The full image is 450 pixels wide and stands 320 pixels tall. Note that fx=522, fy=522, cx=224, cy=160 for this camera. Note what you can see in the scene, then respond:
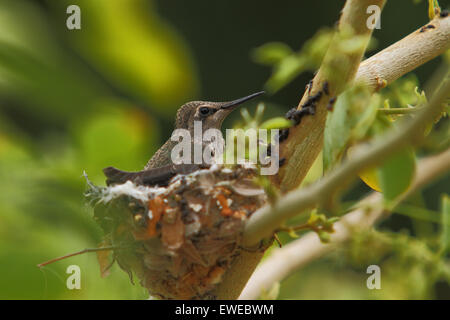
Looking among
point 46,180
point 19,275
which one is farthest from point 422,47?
point 46,180

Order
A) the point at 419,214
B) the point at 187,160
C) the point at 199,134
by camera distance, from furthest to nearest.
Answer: the point at 199,134 < the point at 187,160 < the point at 419,214

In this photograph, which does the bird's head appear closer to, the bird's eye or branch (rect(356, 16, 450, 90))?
the bird's eye

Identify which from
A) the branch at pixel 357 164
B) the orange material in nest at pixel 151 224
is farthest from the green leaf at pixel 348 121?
the orange material in nest at pixel 151 224

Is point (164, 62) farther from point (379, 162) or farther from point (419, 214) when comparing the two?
point (379, 162)

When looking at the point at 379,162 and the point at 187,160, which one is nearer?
the point at 379,162

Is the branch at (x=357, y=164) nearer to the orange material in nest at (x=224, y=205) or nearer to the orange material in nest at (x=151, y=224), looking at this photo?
the orange material in nest at (x=224, y=205)

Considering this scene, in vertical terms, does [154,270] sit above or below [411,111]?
below

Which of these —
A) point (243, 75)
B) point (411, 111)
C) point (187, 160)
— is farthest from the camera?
point (243, 75)
